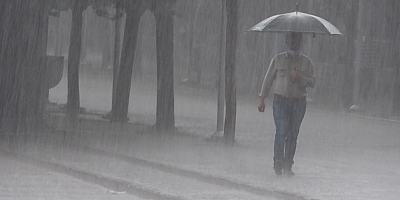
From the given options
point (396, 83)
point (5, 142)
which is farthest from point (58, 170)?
point (396, 83)

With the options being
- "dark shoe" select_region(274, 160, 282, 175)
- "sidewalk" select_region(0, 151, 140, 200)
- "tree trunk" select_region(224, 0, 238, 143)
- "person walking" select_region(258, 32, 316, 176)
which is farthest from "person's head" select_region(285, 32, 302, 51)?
"tree trunk" select_region(224, 0, 238, 143)

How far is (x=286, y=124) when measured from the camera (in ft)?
38.1

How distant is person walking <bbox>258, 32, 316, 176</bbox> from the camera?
1155 cm

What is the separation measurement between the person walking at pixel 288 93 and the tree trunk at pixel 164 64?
524cm

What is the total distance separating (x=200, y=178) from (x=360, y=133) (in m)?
7.68

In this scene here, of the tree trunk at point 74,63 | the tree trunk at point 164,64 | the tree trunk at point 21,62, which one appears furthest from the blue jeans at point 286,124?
the tree trunk at point 74,63

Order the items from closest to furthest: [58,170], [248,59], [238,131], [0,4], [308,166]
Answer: [58,170]
[308,166]
[0,4]
[238,131]
[248,59]

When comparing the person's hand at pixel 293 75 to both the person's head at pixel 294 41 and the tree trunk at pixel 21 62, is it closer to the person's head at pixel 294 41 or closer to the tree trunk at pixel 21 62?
the person's head at pixel 294 41

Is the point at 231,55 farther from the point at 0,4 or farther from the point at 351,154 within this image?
the point at 0,4

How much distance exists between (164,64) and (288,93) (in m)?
5.48

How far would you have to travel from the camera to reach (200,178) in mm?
11273

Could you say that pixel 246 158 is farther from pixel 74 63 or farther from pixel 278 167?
pixel 74 63

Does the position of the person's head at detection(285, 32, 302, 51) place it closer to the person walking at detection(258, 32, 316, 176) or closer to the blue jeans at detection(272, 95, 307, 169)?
the person walking at detection(258, 32, 316, 176)

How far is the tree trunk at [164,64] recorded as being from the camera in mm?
16625
